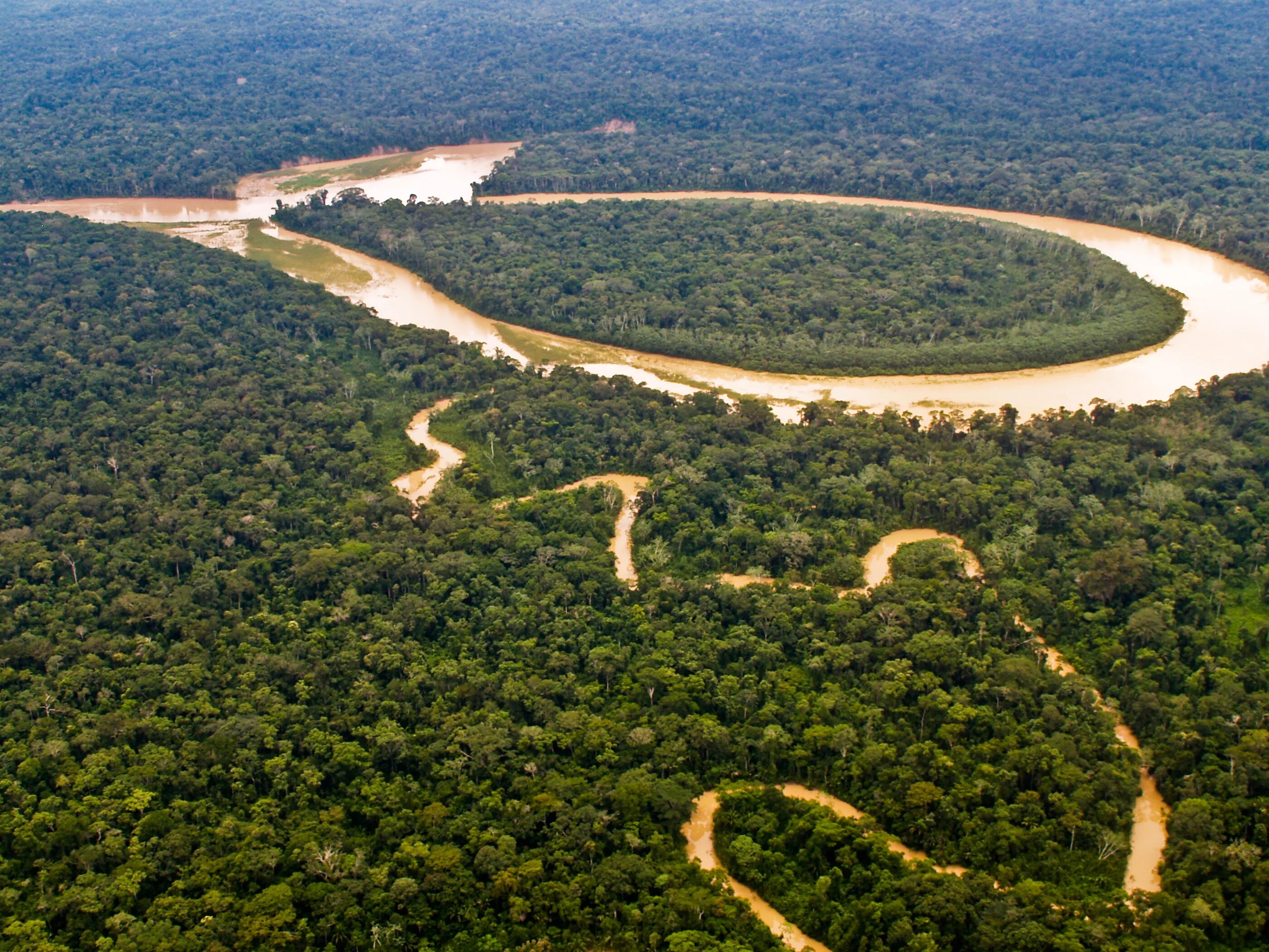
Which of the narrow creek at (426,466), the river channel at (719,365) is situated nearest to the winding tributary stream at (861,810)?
the narrow creek at (426,466)

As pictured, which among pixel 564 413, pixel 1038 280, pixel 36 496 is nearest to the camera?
pixel 36 496

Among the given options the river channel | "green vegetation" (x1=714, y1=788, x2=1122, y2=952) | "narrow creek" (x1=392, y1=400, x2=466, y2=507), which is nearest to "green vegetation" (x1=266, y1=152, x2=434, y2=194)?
the river channel

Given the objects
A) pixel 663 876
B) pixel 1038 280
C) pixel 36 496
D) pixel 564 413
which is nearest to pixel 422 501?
pixel 564 413

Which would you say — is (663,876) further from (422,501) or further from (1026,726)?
(422,501)

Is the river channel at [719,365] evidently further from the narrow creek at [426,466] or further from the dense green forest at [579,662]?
the narrow creek at [426,466]

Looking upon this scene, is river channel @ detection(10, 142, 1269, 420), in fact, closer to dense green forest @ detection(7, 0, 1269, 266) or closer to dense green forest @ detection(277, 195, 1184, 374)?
dense green forest @ detection(277, 195, 1184, 374)

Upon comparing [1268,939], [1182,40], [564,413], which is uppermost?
[1182,40]
